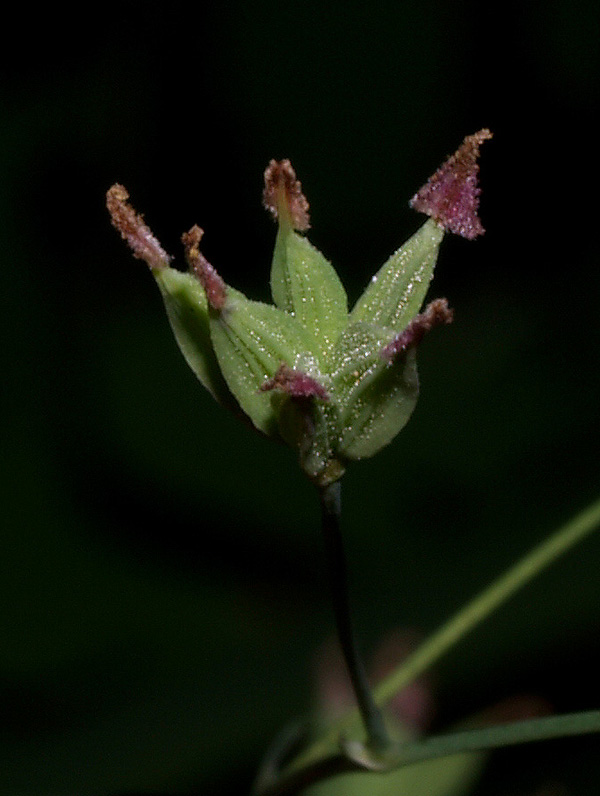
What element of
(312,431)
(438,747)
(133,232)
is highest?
(133,232)

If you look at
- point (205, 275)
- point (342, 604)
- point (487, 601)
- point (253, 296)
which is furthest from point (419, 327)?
point (253, 296)

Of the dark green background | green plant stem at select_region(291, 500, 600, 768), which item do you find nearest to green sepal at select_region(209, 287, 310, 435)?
green plant stem at select_region(291, 500, 600, 768)

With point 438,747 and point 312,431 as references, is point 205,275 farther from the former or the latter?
point 438,747

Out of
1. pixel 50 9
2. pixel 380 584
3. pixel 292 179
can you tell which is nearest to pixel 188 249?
pixel 292 179

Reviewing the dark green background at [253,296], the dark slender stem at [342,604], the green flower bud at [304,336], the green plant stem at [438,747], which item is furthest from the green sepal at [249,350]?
the dark green background at [253,296]

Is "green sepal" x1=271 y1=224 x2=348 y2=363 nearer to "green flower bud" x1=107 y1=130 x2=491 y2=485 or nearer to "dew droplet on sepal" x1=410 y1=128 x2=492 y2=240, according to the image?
"green flower bud" x1=107 y1=130 x2=491 y2=485

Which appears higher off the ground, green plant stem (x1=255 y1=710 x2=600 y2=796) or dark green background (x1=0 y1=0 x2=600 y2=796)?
dark green background (x1=0 y1=0 x2=600 y2=796)
